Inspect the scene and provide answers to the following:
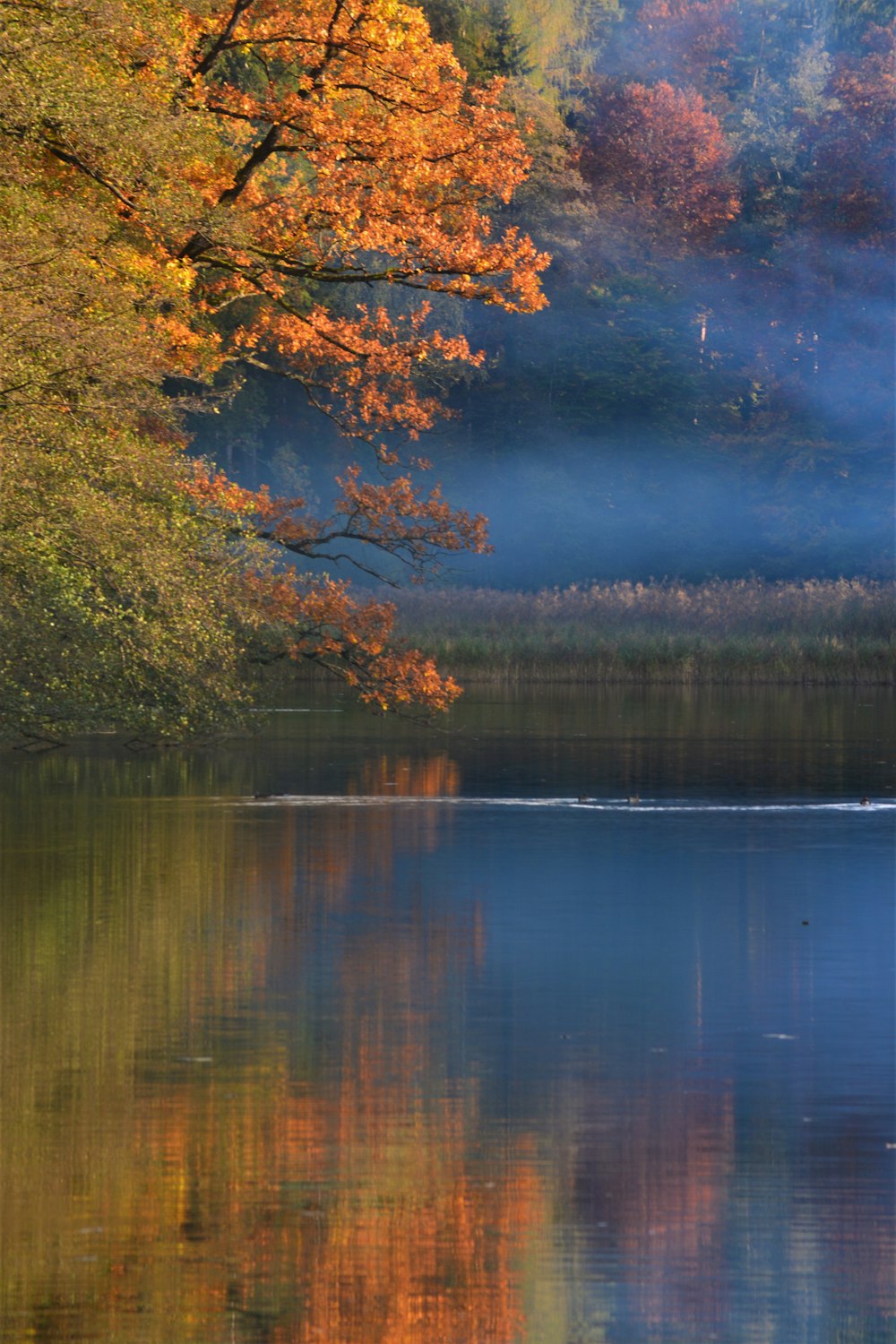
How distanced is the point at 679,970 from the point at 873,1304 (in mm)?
5870

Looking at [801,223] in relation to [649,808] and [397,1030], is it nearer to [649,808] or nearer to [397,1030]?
[649,808]

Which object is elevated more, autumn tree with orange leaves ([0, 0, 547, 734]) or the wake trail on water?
autumn tree with orange leaves ([0, 0, 547, 734])

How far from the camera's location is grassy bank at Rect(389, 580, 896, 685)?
4403 cm

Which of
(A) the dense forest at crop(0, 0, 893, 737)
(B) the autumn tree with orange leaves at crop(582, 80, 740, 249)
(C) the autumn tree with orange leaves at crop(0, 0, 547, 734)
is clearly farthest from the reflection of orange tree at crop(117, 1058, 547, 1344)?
(B) the autumn tree with orange leaves at crop(582, 80, 740, 249)

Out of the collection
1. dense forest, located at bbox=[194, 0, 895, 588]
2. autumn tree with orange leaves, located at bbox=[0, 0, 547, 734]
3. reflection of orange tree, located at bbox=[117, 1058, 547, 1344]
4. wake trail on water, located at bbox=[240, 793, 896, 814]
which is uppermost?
dense forest, located at bbox=[194, 0, 895, 588]

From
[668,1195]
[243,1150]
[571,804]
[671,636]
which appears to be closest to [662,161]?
[671,636]

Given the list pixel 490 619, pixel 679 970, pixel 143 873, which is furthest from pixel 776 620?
pixel 679 970

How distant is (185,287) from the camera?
23.4 m

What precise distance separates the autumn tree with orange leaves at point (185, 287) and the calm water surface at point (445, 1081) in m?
2.79

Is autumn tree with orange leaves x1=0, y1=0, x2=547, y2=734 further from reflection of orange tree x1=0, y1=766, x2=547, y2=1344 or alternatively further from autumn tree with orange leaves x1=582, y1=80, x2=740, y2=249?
autumn tree with orange leaves x1=582, y1=80, x2=740, y2=249

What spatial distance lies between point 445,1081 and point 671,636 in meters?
35.9

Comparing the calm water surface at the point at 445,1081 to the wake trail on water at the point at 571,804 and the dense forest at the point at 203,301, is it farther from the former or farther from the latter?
the dense forest at the point at 203,301

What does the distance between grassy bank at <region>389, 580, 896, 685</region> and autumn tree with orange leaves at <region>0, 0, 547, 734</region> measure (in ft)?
48.5

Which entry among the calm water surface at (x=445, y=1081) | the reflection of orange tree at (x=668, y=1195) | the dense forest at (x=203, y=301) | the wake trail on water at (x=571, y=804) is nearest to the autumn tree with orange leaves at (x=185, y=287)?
the dense forest at (x=203, y=301)
